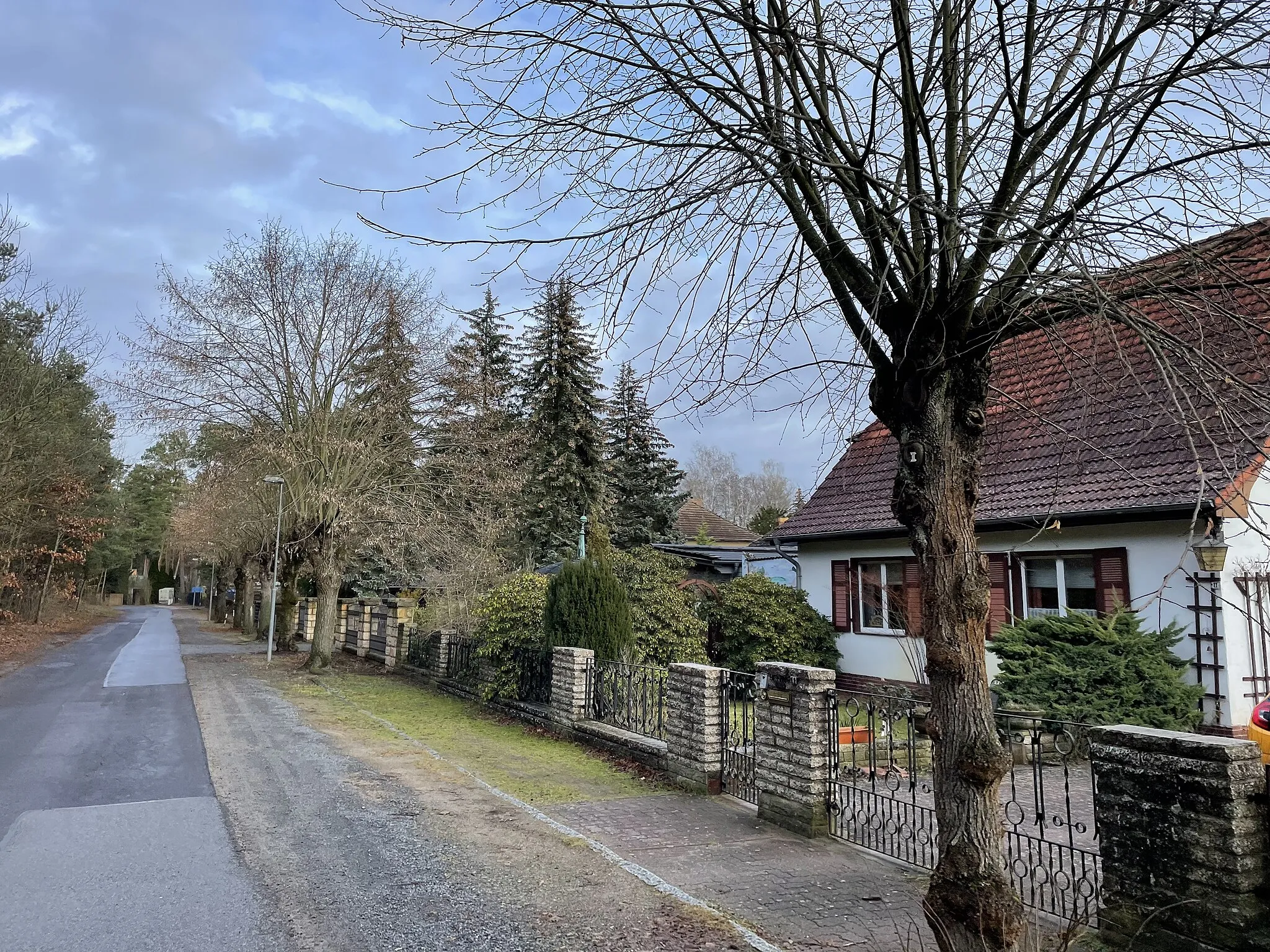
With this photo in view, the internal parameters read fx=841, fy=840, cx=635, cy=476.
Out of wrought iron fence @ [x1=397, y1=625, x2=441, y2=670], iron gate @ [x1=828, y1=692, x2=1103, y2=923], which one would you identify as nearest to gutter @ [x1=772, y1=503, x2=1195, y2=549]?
iron gate @ [x1=828, y1=692, x2=1103, y2=923]

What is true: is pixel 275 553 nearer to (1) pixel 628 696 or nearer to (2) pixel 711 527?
(1) pixel 628 696

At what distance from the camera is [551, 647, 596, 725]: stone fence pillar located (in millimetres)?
11289

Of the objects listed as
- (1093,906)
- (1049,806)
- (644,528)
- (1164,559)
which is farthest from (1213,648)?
(644,528)

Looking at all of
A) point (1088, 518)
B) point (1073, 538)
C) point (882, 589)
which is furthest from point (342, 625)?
point (1088, 518)

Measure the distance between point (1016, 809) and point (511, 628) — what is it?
8572 mm

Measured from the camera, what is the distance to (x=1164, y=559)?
1136cm

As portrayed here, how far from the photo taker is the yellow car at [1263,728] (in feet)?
21.8

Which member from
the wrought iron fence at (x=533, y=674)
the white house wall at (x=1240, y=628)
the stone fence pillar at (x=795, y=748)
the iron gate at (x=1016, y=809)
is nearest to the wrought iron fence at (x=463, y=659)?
the wrought iron fence at (x=533, y=674)

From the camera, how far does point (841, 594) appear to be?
1705cm

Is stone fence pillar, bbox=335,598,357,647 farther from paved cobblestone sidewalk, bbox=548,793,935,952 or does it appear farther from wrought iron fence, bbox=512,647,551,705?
paved cobblestone sidewalk, bbox=548,793,935,952

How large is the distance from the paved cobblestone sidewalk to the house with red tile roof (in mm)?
2600

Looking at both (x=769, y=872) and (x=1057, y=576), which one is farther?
(x=1057, y=576)

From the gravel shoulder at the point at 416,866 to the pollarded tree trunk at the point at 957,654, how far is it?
1532 millimetres

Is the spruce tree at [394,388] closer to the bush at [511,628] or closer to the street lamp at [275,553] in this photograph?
the street lamp at [275,553]
